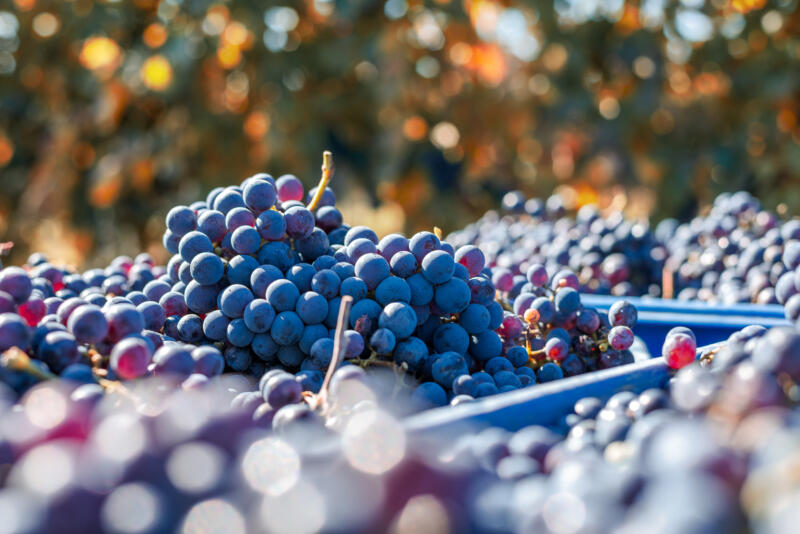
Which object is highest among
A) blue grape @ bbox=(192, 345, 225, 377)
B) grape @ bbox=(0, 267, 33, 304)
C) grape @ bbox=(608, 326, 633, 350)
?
grape @ bbox=(0, 267, 33, 304)

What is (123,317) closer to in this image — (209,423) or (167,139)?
(209,423)

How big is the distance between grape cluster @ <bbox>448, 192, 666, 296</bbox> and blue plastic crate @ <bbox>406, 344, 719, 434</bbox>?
825 mm

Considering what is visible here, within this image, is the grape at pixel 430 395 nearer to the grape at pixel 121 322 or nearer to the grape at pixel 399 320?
the grape at pixel 399 320

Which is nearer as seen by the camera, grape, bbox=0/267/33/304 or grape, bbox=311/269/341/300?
grape, bbox=0/267/33/304

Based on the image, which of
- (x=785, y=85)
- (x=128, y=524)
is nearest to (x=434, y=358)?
(x=128, y=524)

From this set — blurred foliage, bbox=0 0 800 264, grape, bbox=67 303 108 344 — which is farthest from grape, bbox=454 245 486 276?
blurred foliage, bbox=0 0 800 264

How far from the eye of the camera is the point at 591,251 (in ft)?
6.38

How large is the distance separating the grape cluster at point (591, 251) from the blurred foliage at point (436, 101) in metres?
1.99

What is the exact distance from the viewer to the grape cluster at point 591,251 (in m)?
1.90

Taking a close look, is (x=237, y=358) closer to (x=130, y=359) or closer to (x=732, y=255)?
(x=130, y=359)

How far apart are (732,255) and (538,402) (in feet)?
4.17

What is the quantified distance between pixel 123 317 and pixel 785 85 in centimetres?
370

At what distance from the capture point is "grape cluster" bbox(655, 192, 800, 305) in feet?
5.55

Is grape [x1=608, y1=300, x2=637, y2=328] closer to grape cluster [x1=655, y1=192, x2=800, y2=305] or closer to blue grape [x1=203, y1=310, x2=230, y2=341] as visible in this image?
grape cluster [x1=655, y1=192, x2=800, y2=305]
